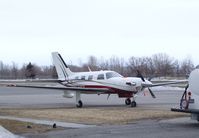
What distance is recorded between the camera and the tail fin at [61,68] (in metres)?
37.0

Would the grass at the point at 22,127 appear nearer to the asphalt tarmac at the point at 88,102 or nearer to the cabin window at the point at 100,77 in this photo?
the asphalt tarmac at the point at 88,102

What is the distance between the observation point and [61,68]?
123 feet

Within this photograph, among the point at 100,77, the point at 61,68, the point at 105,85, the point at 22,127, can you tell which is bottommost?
the point at 22,127

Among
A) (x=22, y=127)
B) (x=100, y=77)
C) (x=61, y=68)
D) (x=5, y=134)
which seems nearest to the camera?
(x=5, y=134)

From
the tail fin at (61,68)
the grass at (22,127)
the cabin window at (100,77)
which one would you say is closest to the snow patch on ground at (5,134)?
the grass at (22,127)

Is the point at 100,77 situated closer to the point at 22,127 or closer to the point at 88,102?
the point at 88,102

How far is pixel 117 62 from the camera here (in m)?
187

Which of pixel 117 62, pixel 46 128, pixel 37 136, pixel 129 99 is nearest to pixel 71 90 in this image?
pixel 129 99

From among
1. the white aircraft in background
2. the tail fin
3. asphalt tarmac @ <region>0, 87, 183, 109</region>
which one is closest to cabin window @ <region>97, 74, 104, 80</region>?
the white aircraft in background

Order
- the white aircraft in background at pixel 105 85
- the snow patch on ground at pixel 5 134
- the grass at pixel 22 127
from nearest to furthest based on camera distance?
the snow patch on ground at pixel 5 134 < the grass at pixel 22 127 < the white aircraft in background at pixel 105 85

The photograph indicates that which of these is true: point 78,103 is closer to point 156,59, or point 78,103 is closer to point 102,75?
point 102,75

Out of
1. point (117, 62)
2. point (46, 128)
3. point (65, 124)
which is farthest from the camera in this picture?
point (117, 62)

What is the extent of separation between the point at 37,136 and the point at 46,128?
7.23 feet

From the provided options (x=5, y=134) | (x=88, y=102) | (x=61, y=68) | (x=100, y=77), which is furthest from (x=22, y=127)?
(x=61, y=68)
